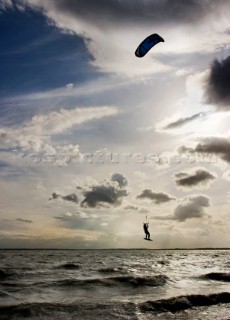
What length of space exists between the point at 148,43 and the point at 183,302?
582 inches

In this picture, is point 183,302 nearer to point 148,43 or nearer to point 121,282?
point 121,282

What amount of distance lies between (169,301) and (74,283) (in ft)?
24.5

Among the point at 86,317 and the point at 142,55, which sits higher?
the point at 142,55

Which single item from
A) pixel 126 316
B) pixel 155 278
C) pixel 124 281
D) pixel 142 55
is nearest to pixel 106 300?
pixel 126 316

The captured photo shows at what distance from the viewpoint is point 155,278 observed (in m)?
21.0

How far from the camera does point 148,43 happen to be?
21.7 metres

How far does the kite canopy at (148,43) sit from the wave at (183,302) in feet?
43.8

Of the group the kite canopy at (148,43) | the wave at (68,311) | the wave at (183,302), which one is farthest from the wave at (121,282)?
the kite canopy at (148,43)

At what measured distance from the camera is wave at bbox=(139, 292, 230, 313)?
12.1 meters

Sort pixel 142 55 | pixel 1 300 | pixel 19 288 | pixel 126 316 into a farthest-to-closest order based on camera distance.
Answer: pixel 142 55
pixel 19 288
pixel 1 300
pixel 126 316

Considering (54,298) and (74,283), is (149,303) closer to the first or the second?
(54,298)

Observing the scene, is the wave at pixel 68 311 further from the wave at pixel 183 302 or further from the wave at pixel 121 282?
the wave at pixel 121 282

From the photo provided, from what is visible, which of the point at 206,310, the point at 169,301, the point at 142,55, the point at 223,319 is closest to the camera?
the point at 223,319

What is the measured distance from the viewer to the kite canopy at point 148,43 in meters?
21.2
